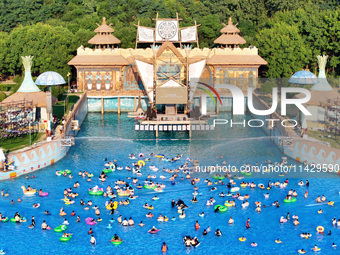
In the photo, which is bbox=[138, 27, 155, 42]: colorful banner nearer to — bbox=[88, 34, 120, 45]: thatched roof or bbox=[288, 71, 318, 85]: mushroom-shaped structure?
bbox=[88, 34, 120, 45]: thatched roof

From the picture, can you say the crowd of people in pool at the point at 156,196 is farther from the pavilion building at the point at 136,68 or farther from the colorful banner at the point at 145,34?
the colorful banner at the point at 145,34

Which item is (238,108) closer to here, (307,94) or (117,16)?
(307,94)

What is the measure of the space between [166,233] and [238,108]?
44315 millimetres

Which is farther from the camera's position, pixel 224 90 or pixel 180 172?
pixel 224 90

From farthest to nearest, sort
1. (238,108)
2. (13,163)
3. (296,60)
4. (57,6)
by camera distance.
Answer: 1. (57,6)
2. (296,60)
3. (238,108)
4. (13,163)

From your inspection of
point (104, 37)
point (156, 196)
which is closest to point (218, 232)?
point (156, 196)

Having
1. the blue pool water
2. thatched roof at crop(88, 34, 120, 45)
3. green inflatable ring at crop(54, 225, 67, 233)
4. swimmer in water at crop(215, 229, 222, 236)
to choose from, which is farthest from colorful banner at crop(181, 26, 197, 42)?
green inflatable ring at crop(54, 225, 67, 233)

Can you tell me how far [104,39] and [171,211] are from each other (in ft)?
164

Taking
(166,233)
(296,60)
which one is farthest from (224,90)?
(166,233)

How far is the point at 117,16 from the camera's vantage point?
125 m

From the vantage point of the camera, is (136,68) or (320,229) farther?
(136,68)

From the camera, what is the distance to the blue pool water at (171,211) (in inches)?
1983

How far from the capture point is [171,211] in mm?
56938

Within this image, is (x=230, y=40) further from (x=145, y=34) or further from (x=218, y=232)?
(x=218, y=232)
